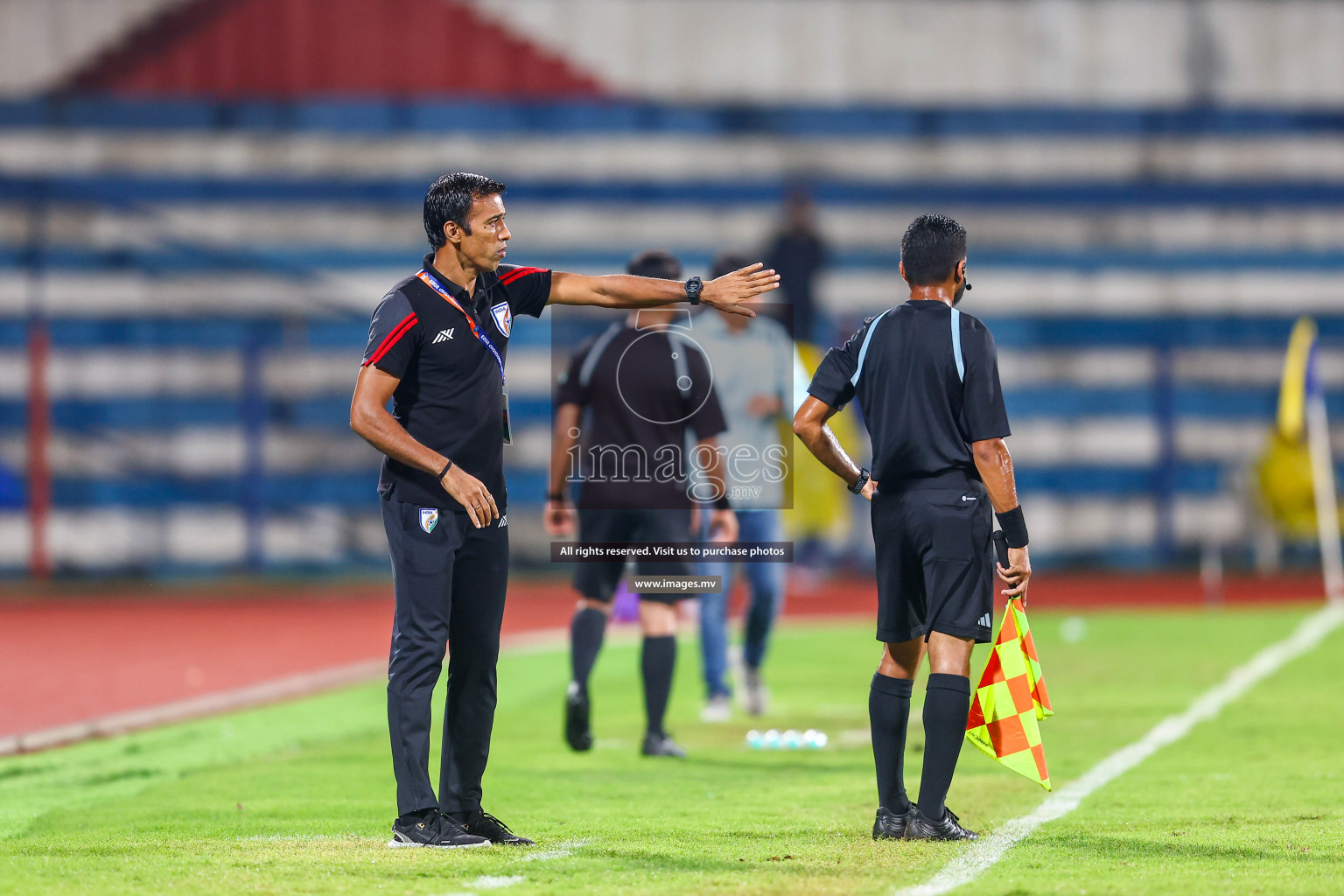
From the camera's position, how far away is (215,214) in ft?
72.3

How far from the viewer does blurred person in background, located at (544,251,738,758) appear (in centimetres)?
839

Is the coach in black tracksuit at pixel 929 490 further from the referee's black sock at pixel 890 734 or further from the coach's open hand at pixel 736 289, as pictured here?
the coach's open hand at pixel 736 289

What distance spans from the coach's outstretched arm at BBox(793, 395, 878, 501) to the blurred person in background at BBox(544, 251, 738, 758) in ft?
7.27

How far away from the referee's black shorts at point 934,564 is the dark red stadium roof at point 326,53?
18168mm

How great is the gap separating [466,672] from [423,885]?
1056 mm

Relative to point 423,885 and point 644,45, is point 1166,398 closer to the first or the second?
point 644,45

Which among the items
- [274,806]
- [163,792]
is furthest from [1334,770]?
[163,792]

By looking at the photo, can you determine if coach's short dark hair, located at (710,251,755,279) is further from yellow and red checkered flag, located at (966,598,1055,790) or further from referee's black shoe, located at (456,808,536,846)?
referee's black shoe, located at (456,808,536,846)

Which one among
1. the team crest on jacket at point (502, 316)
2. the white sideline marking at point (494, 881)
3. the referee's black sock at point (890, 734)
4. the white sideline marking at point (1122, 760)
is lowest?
the white sideline marking at point (1122, 760)

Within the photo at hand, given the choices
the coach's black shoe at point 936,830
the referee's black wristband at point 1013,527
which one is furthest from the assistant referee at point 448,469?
the coach's black shoe at point 936,830

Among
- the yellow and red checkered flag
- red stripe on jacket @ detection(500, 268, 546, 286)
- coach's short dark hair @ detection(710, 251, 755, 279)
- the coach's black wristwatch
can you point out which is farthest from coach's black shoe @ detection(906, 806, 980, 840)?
coach's short dark hair @ detection(710, 251, 755, 279)

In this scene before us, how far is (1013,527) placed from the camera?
5953 millimetres

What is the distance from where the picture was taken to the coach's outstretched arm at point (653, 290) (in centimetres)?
597

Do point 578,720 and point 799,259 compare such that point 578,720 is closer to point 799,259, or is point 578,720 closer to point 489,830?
point 489,830
